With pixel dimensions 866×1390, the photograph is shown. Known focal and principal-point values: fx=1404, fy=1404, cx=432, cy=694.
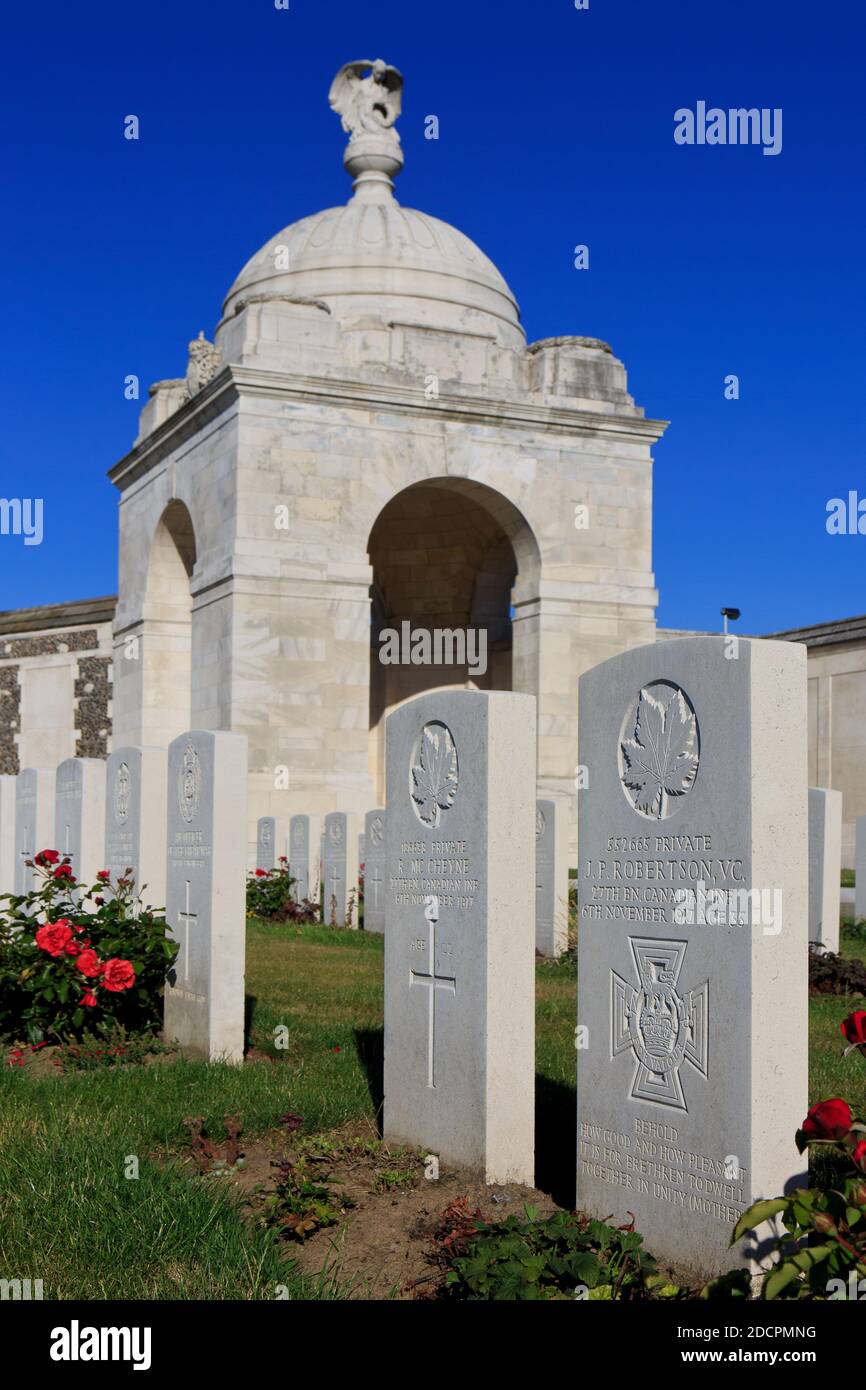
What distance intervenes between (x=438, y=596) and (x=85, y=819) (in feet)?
49.3

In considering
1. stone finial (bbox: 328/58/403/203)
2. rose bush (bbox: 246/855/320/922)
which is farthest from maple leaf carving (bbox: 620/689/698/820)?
stone finial (bbox: 328/58/403/203)

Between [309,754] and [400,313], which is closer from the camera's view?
[309,754]

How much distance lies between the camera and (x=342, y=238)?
851 inches

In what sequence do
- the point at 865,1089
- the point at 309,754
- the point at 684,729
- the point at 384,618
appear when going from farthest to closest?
1. the point at 384,618
2. the point at 309,754
3. the point at 865,1089
4. the point at 684,729

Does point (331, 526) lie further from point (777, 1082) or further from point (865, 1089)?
point (777, 1082)

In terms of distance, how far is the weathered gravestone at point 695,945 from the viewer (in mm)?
4062

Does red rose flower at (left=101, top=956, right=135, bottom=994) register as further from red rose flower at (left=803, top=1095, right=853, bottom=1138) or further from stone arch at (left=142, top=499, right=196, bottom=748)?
stone arch at (left=142, top=499, right=196, bottom=748)

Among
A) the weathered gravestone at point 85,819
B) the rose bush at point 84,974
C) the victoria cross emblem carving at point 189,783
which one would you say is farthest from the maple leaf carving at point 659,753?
the weathered gravestone at point 85,819

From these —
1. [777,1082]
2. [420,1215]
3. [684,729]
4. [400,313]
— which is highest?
[400,313]

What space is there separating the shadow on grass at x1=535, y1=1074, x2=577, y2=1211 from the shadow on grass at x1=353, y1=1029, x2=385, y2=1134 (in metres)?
0.73

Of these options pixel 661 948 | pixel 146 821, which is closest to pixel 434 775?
pixel 661 948

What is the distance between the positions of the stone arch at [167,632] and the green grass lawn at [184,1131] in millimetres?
12316
